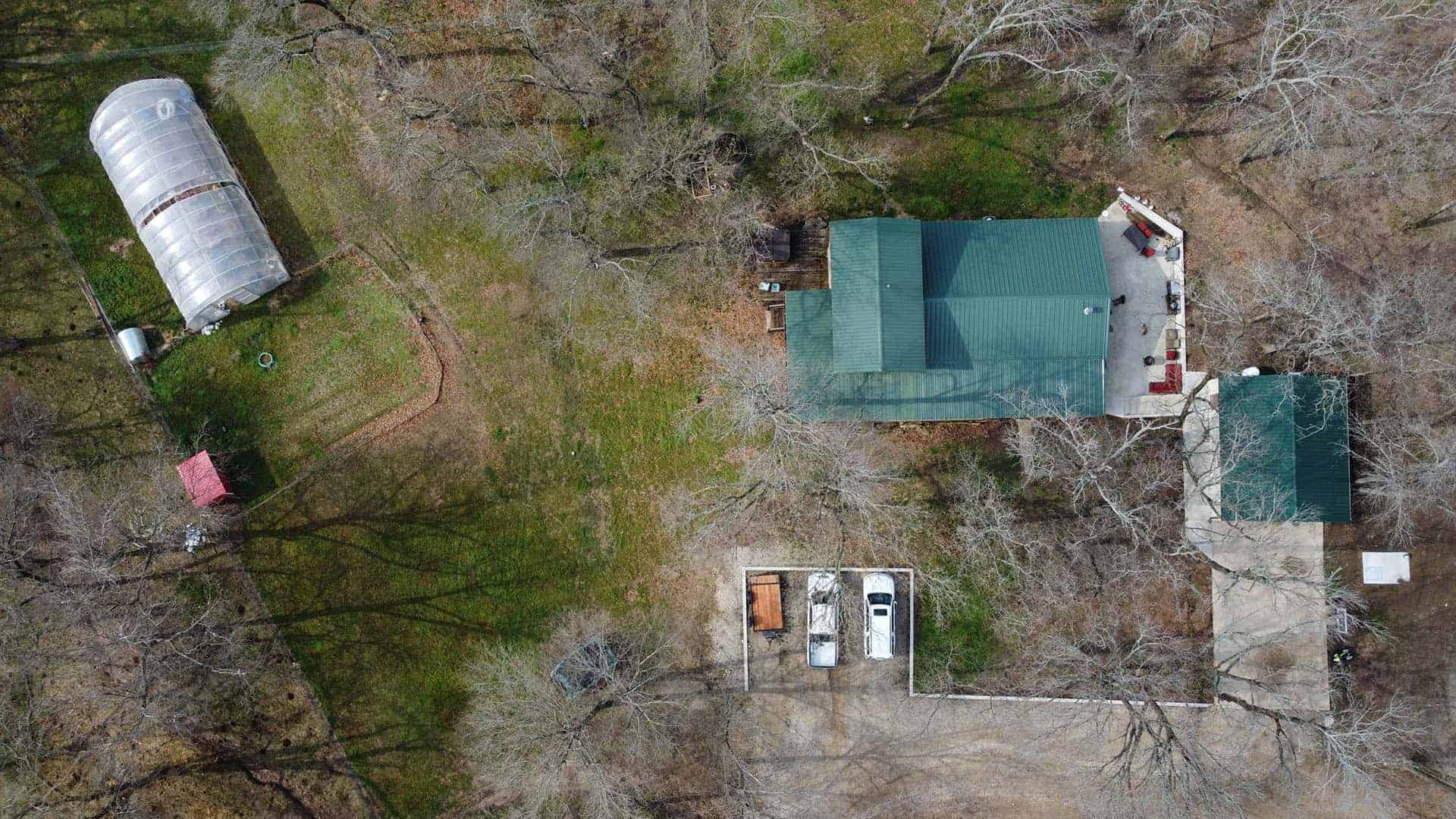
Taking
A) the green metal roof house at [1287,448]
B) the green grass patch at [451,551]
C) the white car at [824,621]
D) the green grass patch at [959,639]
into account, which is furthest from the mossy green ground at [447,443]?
the green grass patch at [959,639]

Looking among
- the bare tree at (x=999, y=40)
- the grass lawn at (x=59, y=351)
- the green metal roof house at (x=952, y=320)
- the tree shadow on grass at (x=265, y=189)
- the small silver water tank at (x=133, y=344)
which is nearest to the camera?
the green metal roof house at (x=952, y=320)

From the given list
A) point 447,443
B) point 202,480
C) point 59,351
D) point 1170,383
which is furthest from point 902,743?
point 59,351

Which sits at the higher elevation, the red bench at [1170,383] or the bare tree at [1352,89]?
the bare tree at [1352,89]

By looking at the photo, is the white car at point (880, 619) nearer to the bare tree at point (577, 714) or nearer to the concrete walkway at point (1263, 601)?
the bare tree at point (577, 714)

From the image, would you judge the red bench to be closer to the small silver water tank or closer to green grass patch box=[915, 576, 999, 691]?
green grass patch box=[915, 576, 999, 691]

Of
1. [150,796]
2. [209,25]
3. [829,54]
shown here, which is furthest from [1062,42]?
[150,796]

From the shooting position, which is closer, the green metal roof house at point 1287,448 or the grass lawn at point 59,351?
the green metal roof house at point 1287,448

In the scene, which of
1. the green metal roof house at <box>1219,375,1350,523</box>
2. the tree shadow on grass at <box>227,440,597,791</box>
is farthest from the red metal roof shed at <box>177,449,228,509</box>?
the green metal roof house at <box>1219,375,1350,523</box>

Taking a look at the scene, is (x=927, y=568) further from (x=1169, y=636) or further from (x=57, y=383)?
(x=57, y=383)
